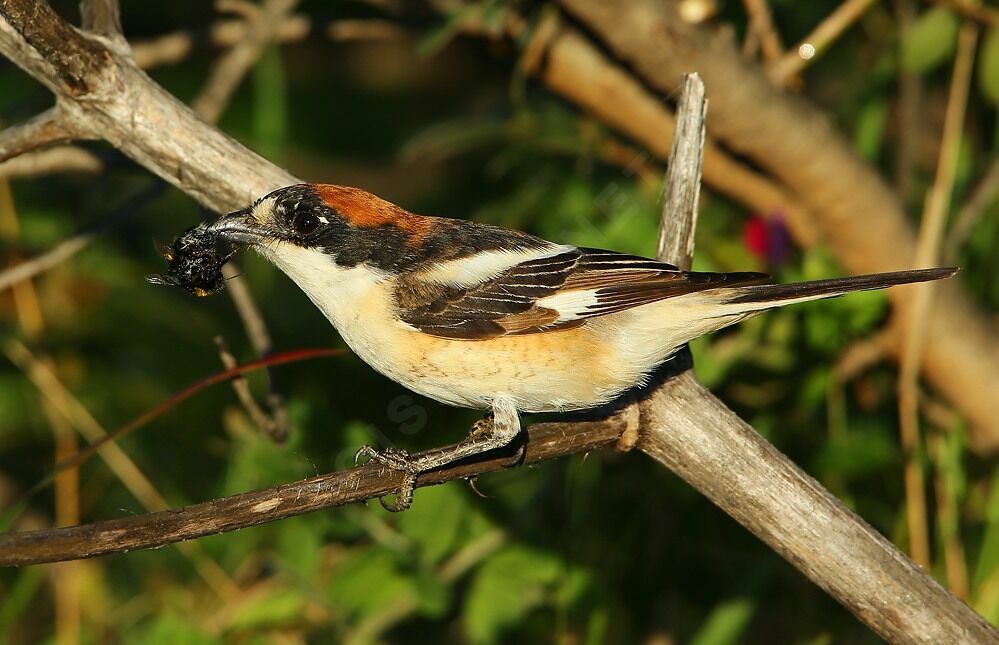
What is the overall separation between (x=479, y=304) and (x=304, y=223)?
0.52 m

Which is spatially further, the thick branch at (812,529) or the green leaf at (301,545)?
the green leaf at (301,545)

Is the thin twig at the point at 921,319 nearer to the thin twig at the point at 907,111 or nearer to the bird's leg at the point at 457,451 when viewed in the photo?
the thin twig at the point at 907,111

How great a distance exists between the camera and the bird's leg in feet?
8.97

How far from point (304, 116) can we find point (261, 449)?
3.09 meters

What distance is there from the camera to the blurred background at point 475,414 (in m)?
3.57

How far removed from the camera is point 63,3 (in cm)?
522

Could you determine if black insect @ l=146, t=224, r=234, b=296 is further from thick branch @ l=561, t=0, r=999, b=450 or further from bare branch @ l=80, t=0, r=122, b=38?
thick branch @ l=561, t=0, r=999, b=450

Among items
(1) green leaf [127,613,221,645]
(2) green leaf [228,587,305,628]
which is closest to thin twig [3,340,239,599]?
(2) green leaf [228,587,305,628]

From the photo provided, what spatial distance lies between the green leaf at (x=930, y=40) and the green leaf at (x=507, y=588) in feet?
7.42

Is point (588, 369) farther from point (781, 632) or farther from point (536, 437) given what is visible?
point (781, 632)

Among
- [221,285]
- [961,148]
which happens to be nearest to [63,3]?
[221,285]

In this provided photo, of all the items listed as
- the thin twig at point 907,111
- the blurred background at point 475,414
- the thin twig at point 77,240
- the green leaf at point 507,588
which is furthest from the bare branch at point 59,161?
the thin twig at point 907,111

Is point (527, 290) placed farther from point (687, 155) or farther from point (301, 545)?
point (301, 545)

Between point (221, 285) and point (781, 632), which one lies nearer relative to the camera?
point (221, 285)
